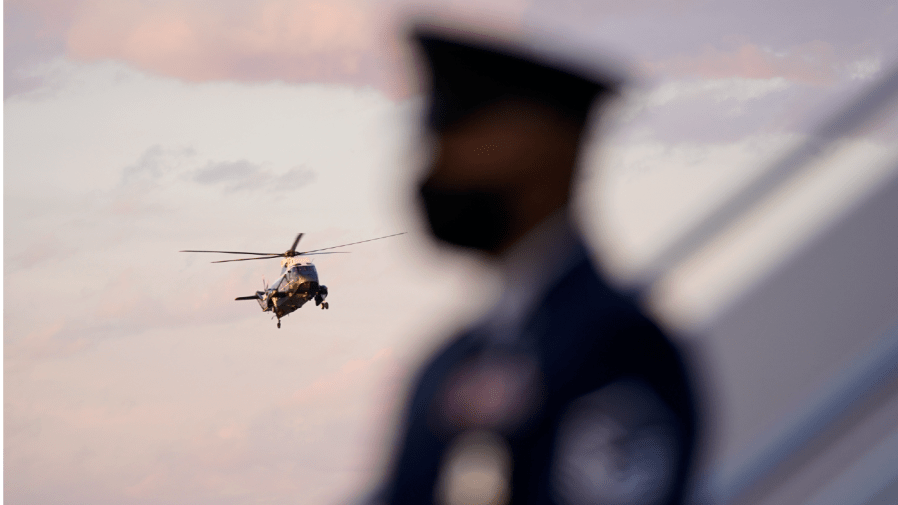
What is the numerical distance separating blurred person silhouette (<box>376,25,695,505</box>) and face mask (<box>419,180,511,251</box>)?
10 centimetres

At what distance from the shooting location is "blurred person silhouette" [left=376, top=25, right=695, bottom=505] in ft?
8.34

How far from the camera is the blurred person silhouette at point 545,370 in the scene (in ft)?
8.34

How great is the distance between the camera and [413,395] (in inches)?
105

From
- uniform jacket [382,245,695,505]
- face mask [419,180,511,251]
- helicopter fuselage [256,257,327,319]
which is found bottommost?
uniform jacket [382,245,695,505]

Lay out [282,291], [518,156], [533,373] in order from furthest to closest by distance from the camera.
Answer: [282,291], [518,156], [533,373]

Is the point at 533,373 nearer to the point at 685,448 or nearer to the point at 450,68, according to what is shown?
the point at 685,448

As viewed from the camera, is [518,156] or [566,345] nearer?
[566,345]

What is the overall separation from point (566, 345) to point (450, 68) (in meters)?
1.10

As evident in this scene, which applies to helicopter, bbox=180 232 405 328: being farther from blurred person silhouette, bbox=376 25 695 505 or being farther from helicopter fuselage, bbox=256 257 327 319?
blurred person silhouette, bbox=376 25 695 505

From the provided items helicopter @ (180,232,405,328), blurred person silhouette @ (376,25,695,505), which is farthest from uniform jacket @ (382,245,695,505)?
helicopter @ (180,232,405,328)

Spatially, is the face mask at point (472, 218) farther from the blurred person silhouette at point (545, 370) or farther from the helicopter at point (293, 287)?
the helicopter at point (293, 287)

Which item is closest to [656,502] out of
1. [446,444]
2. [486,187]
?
[446,444]

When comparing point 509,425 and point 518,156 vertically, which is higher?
point 518,156

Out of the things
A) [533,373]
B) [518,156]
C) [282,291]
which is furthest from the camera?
[282,291]
